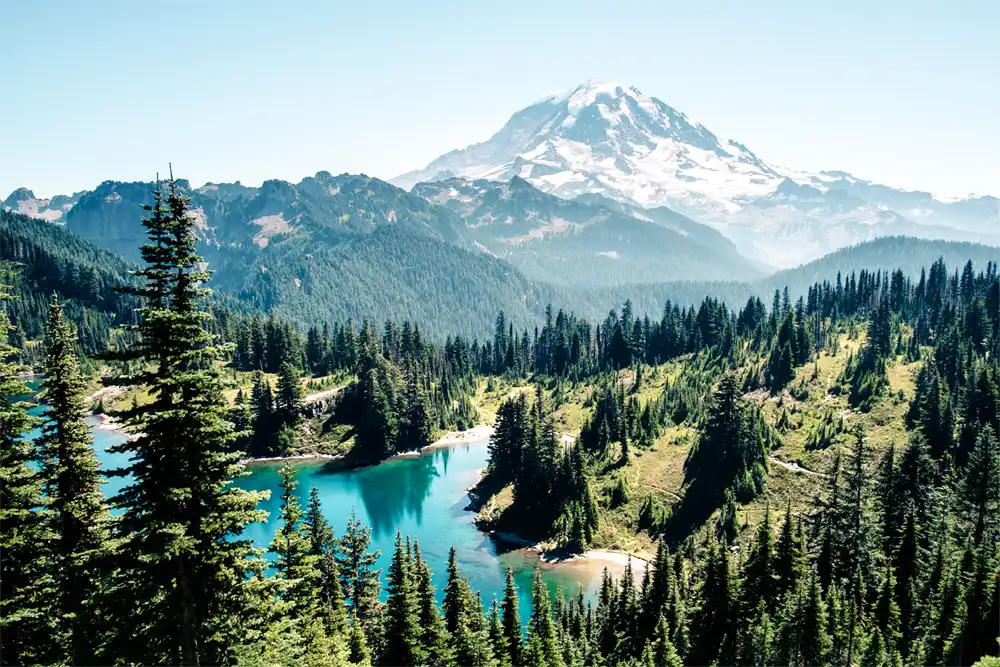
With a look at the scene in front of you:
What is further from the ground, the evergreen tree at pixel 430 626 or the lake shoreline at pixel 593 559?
the evergreen tree at pixel 430 626

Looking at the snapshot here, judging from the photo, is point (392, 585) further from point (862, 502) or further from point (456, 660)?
point (862, 502)

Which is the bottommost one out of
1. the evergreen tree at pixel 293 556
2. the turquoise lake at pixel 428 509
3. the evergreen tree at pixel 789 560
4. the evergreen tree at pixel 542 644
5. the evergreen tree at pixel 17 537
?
the turquoise lake at pixel 428 509

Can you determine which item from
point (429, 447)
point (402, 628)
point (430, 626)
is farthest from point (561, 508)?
point (429, 447)

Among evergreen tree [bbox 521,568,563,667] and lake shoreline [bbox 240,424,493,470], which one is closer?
evergreen tree [bbox 521,568,563,667]

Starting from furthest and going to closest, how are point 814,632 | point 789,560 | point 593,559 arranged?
point 593,559
point 789,560
point 814,632

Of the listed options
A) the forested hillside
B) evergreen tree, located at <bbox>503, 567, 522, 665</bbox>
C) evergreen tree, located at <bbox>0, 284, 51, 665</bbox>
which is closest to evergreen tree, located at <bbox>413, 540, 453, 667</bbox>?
the forested hillside

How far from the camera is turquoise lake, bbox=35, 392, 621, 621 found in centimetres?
10638

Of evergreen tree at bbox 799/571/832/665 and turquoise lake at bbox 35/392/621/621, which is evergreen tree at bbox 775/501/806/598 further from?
turquoise lake at bbox 35/392/621/621

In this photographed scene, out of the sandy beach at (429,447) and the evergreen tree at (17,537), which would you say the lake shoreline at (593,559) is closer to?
the sandy beach at (429,447)

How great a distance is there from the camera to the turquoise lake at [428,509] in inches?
4188

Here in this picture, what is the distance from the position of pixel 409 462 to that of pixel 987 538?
131 m

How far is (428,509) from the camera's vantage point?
142 metres

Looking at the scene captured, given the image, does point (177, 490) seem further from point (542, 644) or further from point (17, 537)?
point (542, 644)

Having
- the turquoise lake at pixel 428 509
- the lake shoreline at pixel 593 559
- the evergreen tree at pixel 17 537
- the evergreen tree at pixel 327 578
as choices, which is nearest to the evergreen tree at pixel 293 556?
the evergreen tree at pixel 327 578
